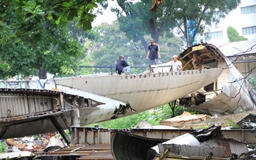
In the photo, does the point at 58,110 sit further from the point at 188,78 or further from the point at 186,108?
the point at 186,108

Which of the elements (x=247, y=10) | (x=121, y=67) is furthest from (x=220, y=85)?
(x=247, y=10)

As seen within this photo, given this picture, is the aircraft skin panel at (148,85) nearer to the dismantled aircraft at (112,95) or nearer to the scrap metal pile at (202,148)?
the dismantled aircraft at (112,95)

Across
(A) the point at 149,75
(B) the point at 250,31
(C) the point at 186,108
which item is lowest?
(C) the point at 186,108

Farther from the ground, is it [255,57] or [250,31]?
[250,31]

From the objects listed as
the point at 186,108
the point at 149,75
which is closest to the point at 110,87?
the point at 149,75

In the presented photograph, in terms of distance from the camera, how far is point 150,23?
4725 centimetres

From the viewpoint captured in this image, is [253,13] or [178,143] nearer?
[178,143]

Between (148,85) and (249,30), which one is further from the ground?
(249,30)

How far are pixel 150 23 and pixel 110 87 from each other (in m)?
22.7

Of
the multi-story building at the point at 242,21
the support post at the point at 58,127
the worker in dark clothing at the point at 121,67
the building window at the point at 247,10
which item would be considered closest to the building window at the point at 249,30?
the multi-story building at the point at 242,21

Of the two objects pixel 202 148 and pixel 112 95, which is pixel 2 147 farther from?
pixel 202 148

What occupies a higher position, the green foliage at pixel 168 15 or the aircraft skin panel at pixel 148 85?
the green foliage at pixel 168 15

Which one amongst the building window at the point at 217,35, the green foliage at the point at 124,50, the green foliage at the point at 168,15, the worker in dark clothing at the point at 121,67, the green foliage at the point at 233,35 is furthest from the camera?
the building window at the point at 217,35

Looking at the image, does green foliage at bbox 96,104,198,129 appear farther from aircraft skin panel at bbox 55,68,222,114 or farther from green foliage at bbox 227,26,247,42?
green foliage at bbox 227,26,247,42
